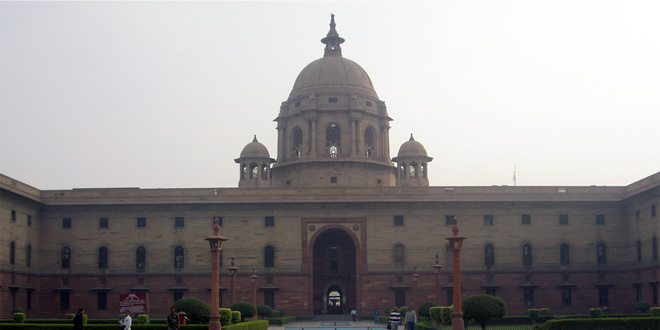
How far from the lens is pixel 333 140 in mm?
70562

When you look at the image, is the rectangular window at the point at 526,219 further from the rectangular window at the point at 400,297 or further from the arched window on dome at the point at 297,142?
the arched window on dome at the point at 297,142

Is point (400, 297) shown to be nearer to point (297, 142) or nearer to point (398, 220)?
point (398, 220)

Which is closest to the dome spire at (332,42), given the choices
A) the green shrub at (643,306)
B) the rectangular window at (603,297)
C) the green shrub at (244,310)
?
the rectangular window at (603,297)

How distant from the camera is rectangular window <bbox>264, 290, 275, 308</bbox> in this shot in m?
60.0

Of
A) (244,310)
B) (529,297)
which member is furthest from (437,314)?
(529,297)

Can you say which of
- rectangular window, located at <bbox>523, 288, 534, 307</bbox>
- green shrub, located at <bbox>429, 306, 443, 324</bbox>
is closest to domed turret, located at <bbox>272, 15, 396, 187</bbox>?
rectangular window, located at <bbox>523, 288, 534, 307</bbox>

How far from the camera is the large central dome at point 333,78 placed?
7156 cm

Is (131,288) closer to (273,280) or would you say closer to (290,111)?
(273,280)

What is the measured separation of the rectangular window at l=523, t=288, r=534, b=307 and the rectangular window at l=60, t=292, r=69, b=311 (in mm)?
33125

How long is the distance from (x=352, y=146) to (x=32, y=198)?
2570 cm

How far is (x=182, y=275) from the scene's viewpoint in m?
60.1

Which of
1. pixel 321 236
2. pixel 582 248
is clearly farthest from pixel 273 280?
pixel 582 248

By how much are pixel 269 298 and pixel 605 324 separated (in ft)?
97.7

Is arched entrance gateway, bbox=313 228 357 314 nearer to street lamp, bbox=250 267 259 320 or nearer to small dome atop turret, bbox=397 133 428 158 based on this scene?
street lamp, bbox=250 267 259 320
